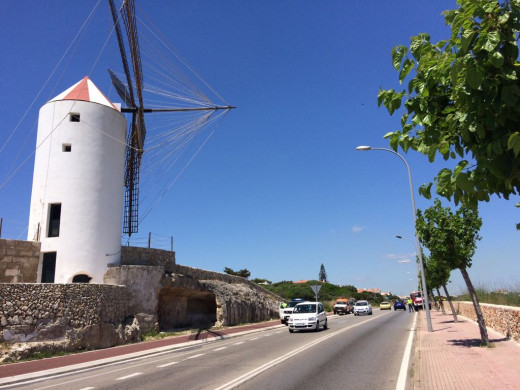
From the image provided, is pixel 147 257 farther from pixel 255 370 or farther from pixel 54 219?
pixel 255 370

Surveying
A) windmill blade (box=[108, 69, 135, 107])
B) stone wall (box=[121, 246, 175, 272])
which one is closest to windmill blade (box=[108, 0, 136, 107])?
windmill blade (box=[108, 69, 135, 107])

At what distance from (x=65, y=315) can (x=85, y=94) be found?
1393 cm

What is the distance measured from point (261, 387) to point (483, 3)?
8.24m

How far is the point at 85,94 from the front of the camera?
2536 centimetres

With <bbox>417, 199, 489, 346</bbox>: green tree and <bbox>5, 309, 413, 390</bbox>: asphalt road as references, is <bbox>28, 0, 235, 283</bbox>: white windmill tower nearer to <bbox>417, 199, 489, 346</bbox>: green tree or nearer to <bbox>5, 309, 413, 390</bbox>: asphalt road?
<bbox>5, 309, 413, 390</bbox>: asphalt road

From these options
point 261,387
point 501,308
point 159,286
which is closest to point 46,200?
point 159,286

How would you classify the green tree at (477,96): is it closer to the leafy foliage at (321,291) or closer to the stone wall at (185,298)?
the stone wall at (185,298)

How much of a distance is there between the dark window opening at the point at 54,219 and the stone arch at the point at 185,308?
7.20m

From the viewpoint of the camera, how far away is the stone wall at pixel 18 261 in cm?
2045

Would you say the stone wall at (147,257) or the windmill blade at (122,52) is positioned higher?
the windmill blade at (122,52)

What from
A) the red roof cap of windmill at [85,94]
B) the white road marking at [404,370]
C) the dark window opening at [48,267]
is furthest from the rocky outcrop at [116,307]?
the white road marking at [404,370]

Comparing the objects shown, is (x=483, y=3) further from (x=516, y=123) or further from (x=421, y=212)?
(x=421, y=212)

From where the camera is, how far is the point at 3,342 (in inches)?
610

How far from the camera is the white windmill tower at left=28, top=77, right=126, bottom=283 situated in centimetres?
2241
